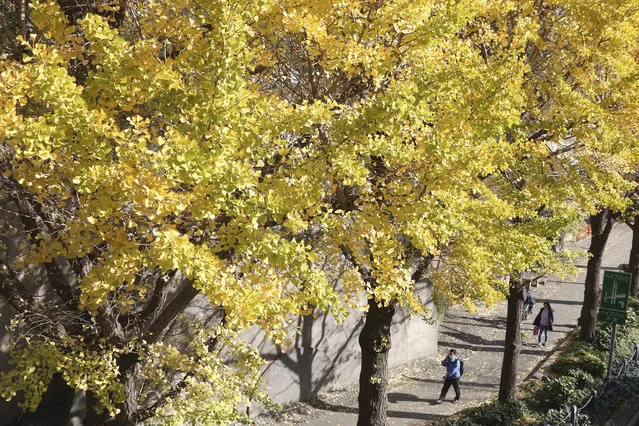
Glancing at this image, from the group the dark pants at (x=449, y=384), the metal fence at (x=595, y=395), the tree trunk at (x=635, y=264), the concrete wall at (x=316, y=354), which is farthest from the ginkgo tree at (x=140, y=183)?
the tree trunk at (x=635, y=264)

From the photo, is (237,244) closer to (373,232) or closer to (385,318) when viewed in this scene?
(373,232)

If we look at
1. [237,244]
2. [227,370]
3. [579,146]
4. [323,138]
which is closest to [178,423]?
[227,370]

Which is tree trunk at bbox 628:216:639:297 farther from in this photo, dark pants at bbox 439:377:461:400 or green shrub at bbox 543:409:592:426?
green shrub at bbox 543:409:592:426

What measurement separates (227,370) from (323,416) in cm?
604

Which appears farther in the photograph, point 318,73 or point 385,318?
point 385,318

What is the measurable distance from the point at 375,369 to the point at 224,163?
6688 millimetres

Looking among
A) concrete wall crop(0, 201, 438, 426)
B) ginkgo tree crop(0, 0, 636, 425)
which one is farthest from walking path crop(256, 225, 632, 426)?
ginkgo tree crop(0, 0, 636, 425)

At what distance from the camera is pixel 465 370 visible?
1725 centimetres

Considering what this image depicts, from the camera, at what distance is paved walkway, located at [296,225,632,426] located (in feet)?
45.4

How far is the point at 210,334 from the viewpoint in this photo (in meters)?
8.13

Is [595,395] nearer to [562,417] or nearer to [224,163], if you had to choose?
[562,417]

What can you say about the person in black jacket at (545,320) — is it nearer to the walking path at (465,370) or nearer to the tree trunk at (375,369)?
the walking path at (465,370)

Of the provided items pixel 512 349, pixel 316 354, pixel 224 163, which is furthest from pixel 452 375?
pixel 224 163

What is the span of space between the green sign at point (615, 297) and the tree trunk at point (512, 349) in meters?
1.72
